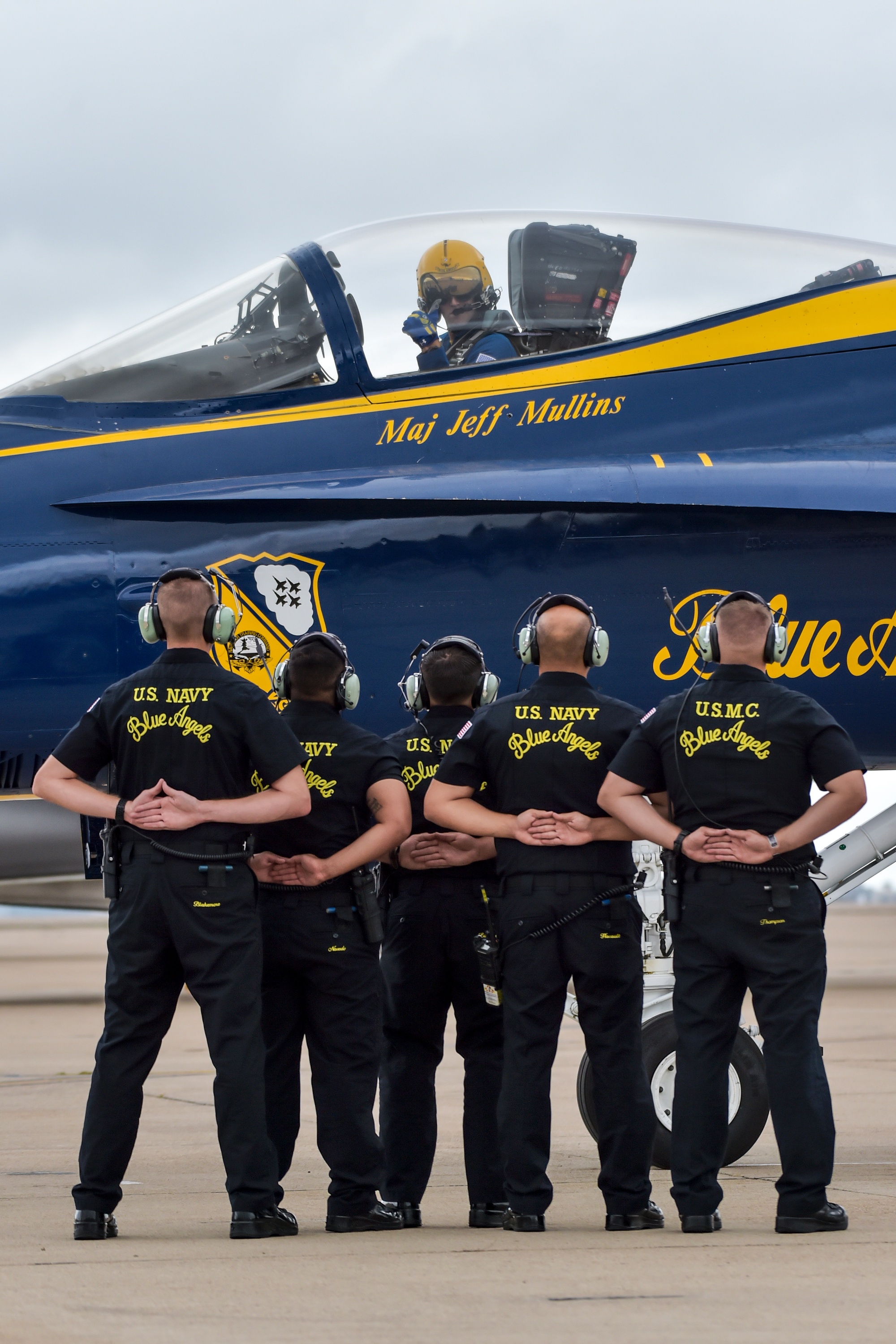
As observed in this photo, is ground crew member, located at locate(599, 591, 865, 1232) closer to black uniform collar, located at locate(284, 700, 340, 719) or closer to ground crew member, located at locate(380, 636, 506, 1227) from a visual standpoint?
ground crew member, located at locate(380, 636, 506, 1227)

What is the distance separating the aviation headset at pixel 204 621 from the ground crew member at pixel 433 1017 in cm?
100

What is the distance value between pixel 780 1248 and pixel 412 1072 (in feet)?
4.63

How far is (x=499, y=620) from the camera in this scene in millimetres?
6121

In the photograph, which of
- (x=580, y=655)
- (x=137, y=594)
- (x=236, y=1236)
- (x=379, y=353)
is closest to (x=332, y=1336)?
(x=236, y=1236)

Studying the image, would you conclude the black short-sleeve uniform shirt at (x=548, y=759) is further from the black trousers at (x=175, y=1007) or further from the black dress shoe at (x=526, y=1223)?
the black dress shoe at (x=526, y=1223)

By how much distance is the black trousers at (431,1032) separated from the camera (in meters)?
5.17

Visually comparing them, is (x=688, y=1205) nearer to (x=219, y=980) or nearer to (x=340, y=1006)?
(x=340, y=1006)

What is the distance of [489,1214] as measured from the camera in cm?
509

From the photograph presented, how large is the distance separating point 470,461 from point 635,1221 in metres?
3.10

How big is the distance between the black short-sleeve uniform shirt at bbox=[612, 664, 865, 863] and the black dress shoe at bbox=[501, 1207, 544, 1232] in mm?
1362

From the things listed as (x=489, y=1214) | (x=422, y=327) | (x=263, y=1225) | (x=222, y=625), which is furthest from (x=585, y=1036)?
(x=422, y=327)

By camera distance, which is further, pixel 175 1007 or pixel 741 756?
pixel 741 756

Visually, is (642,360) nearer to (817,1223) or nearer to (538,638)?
(538,638)

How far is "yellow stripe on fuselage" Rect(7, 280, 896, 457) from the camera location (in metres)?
6.27
